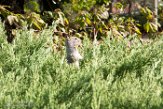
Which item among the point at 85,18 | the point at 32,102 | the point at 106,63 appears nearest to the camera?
the point at 32,102

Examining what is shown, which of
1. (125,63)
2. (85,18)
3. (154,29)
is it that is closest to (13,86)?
(125,63)

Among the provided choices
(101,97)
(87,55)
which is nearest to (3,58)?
(87,55)

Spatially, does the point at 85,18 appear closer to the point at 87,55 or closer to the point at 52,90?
the point at 87,55

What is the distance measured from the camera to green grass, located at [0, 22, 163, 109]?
1506 millimetres

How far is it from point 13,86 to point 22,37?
70cm

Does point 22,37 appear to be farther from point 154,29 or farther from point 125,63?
point 154,29

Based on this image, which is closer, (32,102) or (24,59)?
(32,102)

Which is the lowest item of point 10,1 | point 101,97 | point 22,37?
point 101,97

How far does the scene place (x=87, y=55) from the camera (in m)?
2.25

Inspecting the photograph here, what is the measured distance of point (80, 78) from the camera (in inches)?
65.8

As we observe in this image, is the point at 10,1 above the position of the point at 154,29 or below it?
above

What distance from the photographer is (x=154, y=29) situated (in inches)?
145

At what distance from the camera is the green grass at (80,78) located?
1.51 metres

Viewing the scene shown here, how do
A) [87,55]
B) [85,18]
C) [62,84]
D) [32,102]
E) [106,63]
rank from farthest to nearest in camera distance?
1. [85,18]
2. [87,55]
3. [106,63]
4. [62,84]
5. [32,102]
